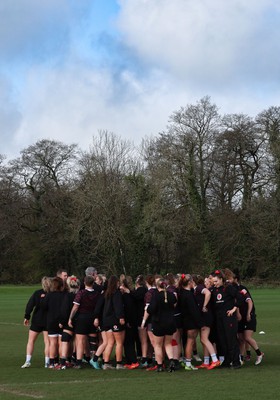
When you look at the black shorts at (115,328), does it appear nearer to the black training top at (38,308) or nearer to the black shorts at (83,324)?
the black shorts at (83,324)

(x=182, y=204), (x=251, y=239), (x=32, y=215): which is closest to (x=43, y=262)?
(x=32, y=215)

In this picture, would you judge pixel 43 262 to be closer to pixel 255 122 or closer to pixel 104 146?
pixel 104 146

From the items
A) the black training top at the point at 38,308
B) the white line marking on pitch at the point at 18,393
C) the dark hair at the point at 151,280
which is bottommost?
the white line marking on pitch at the point at 18,393

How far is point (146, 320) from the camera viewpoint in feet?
46.8

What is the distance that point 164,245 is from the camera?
193 ft

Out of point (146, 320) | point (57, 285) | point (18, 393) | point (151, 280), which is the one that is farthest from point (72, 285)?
point (18, 393)

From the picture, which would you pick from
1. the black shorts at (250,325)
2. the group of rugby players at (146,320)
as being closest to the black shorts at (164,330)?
the group of rugby players at (146,320)

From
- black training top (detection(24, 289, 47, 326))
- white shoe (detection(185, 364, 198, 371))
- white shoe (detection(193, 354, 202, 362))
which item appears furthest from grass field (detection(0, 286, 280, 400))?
white shoe (detection(193, 354, 202, 362))

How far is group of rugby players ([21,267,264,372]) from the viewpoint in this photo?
46.4 ft

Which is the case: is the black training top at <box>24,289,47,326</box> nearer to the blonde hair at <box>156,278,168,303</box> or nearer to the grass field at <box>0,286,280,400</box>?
the grass field at <box>0,286,280,400</box>

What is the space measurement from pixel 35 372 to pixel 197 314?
3.19 meters

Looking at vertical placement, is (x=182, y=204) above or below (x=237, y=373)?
above

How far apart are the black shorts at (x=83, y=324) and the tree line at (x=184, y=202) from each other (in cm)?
4079

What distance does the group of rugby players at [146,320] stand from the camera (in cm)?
1415
